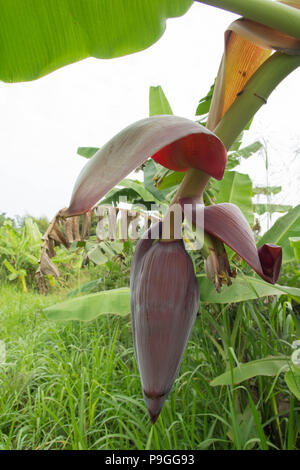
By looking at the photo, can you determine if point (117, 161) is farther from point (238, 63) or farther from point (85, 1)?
point (85, 1)

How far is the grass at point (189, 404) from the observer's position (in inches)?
31.5

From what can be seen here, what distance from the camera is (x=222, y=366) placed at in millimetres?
982

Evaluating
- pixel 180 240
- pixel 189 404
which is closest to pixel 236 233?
pixel 180 240

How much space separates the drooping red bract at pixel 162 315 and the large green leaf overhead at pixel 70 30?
28 cm

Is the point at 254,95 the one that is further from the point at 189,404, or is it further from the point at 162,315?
the point at 189,404

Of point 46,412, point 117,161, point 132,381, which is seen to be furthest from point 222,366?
point 117,161

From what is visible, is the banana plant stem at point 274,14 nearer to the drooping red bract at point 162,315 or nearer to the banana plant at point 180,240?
the banana plant at point 180,240

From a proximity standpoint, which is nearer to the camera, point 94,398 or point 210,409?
point 210,409

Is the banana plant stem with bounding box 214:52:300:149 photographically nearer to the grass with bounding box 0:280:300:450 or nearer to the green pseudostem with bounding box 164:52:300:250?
the green pseudostem with bounding box 164:52:300:250

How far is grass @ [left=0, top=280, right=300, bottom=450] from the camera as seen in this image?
2.63 feet

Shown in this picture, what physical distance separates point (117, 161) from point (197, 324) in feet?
3.56

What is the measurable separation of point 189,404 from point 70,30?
91 centimetres

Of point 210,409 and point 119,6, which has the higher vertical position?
point 119,6
